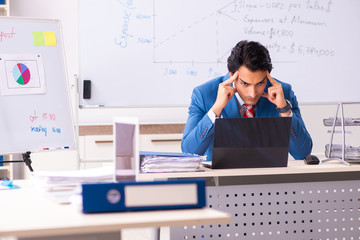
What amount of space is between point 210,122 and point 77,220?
125 centimetres

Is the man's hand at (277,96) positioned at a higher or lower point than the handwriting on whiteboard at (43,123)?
higher

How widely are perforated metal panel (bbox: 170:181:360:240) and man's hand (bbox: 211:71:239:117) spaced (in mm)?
421

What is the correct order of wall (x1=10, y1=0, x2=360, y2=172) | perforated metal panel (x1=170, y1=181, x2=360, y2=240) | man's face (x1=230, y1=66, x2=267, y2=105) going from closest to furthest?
perforated metal panel (x1=170, y1=181, x2=360, y2=240) → man's face (x1=230, y1=66, x2=267, y2=105) → wall (x1=10, y1=0, x2=360, y2=172)

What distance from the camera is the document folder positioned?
41.2 inches

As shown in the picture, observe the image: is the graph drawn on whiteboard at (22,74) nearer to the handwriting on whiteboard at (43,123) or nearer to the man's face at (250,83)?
the handwriting on whiteboard at (43,123)

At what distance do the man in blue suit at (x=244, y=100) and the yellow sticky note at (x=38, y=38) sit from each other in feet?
2.38

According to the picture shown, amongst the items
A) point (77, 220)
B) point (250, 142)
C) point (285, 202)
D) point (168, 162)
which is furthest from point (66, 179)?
point (285, 202)

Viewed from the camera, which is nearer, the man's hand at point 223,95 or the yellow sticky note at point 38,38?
the yellow sticky note at point 38,38

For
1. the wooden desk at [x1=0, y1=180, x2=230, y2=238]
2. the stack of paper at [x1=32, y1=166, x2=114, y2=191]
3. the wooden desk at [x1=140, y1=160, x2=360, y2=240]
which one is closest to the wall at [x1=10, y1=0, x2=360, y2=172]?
the wooden desk at [x1=140, y1=160, x2=360, y2=240]

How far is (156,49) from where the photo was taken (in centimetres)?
335

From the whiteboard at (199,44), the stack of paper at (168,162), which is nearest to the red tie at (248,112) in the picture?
the stack of paper at (168,162)

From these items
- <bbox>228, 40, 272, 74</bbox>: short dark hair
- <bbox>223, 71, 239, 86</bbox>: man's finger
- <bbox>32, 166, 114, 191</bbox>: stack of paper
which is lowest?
<bbox>32, 166, 114, 191</bbox>: stack of paper

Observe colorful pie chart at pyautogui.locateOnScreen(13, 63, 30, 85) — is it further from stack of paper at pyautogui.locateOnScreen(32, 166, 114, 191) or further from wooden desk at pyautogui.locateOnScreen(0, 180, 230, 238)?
wooden desk at pyautogui.locateOnScreen(0, 180, 230, 238)

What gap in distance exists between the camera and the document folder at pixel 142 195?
105 cm
